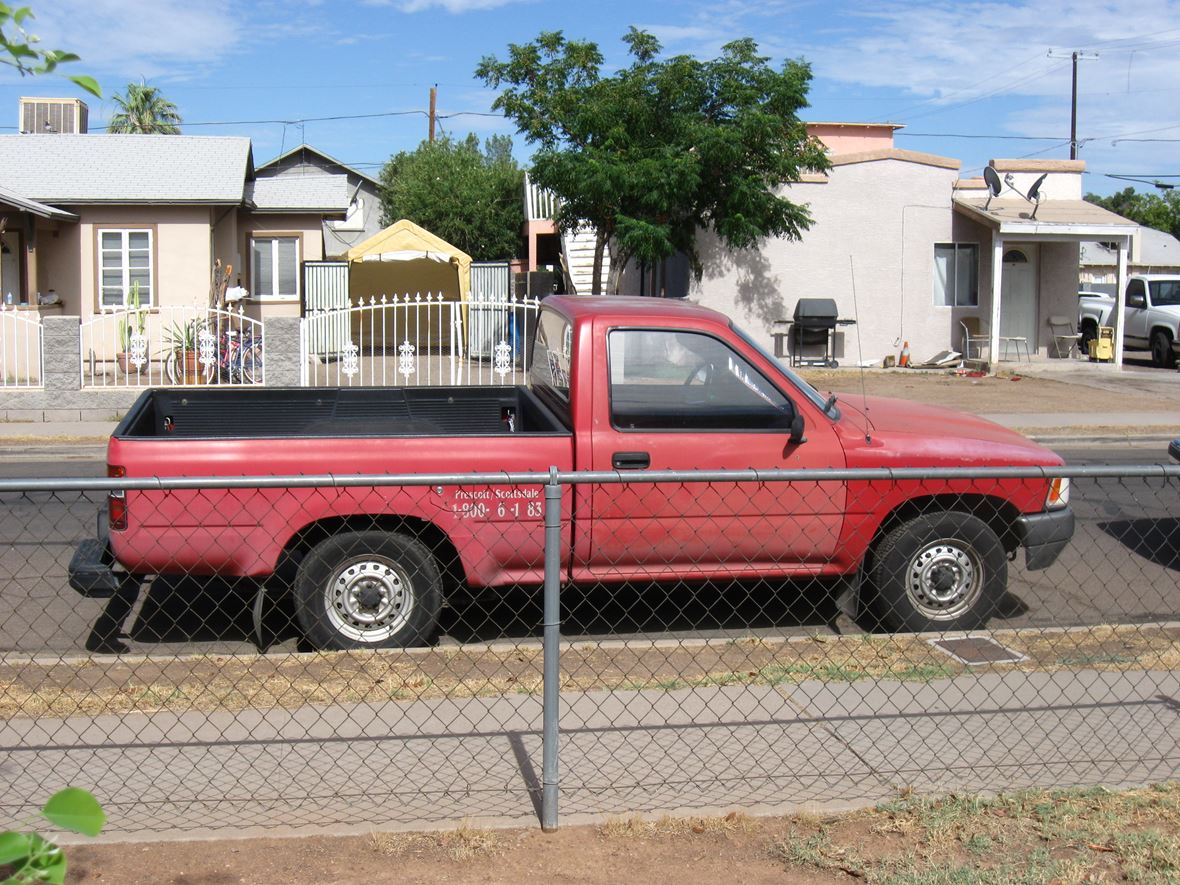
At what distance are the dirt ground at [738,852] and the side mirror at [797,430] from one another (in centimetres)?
242

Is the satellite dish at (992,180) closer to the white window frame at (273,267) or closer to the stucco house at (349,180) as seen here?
the white window frame at (273,267)

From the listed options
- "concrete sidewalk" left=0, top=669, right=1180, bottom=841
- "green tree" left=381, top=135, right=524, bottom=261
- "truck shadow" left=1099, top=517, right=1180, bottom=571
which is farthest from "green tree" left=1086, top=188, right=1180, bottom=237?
"concrete sidewalk" left=0, top=669, right=1180, bottom=841

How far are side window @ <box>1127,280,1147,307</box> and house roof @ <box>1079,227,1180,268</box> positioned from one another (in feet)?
50.8

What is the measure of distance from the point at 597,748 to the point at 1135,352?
31.8 metres

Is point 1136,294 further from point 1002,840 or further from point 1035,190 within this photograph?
point 1002,840

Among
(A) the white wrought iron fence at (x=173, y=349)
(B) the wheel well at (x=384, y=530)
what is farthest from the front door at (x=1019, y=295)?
(B) the wheel well at (x=384, y=530)

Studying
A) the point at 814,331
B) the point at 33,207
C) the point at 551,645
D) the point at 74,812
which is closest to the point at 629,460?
the point at 551,645

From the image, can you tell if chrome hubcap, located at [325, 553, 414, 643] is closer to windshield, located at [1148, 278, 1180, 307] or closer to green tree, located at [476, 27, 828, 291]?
green tree, located at [476, 27, 828, 291]

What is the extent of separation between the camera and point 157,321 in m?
23.2

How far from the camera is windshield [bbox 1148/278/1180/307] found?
1188 inches

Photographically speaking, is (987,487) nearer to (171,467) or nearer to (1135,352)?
(171,467)

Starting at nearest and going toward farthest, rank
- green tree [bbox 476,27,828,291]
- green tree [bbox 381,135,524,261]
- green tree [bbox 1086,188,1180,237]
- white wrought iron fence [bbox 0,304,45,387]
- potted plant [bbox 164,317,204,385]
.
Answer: white wrought iron fence [bbox 0,304,45,387], potted plant [bbox 164,317,204,385], green tree [bbox 476,27,828,291], green tree [bbox 381,135,524,261], green tree [bbox 1086,188,1180,237]

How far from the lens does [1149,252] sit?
49.0 m

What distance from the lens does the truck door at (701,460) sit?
6.50m
